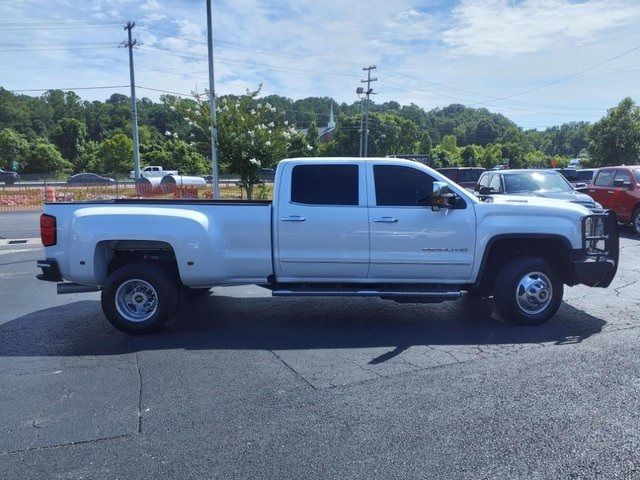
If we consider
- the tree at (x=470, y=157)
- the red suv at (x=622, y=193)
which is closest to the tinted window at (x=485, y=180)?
the red suv at (x=622, y=193)

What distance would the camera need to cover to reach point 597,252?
6.46 meters

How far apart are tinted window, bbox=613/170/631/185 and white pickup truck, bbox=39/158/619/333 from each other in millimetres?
9847

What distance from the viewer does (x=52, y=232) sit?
6.13 m

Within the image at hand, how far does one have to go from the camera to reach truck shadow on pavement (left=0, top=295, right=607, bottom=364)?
5.82 m

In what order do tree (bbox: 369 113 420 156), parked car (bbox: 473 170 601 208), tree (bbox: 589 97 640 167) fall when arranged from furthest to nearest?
tree (bbox: 369 113 420 156)
tree (bbox: 589 97 640 167)
parked car (bbox: 473 170 601 208)

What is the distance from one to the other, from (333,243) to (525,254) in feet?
8.10

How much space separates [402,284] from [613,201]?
37.8 feet

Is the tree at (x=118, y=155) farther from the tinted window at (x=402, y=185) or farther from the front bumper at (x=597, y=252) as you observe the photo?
the front bumper at (x=597, y=252)

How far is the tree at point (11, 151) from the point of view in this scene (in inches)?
2648

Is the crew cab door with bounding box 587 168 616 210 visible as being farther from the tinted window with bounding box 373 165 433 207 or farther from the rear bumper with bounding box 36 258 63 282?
the rear bumper with bounding box 36 258 63 282

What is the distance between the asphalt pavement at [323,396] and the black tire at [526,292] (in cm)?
21

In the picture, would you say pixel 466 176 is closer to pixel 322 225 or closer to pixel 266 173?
pixel 266 173

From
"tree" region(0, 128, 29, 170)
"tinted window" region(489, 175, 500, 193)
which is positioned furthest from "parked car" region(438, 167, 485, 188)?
"tree" region(0, 128, 29, 170)

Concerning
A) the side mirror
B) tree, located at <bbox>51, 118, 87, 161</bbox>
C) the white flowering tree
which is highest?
tree, located at <bbox>51, 118, 87, 161</bbox>
